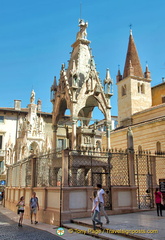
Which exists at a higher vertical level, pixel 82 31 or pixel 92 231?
pixel 82 31

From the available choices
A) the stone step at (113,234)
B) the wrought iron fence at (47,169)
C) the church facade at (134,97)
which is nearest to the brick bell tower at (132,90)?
the church facade at (134,97)

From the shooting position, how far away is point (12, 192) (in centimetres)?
2131

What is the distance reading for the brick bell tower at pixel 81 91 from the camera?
15539 millimetres

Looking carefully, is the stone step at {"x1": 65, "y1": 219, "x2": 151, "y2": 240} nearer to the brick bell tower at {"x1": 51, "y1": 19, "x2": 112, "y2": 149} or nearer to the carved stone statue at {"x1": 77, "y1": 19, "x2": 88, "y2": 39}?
the brick bell tower at {"x1": 51, "y1": 19, "x2": 112, "y2": 149}

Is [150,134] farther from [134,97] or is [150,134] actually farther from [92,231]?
[92,231]

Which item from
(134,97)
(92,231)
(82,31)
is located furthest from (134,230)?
(134,97)

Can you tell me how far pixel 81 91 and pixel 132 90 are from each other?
33388mm

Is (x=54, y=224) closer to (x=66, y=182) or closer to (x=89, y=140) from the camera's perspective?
(x=66, y=182)

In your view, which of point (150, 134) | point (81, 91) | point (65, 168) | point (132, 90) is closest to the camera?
point (65, 168)

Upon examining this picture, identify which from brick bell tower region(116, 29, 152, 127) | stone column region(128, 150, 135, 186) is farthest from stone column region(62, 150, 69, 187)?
brick bell tower region(116, 29, 152, 127)

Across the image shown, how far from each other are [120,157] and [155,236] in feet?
22.0

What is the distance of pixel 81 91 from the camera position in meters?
15.7

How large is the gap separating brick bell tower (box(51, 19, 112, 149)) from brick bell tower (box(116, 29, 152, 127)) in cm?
3039

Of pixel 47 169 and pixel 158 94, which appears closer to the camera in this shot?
pixel 47 169
